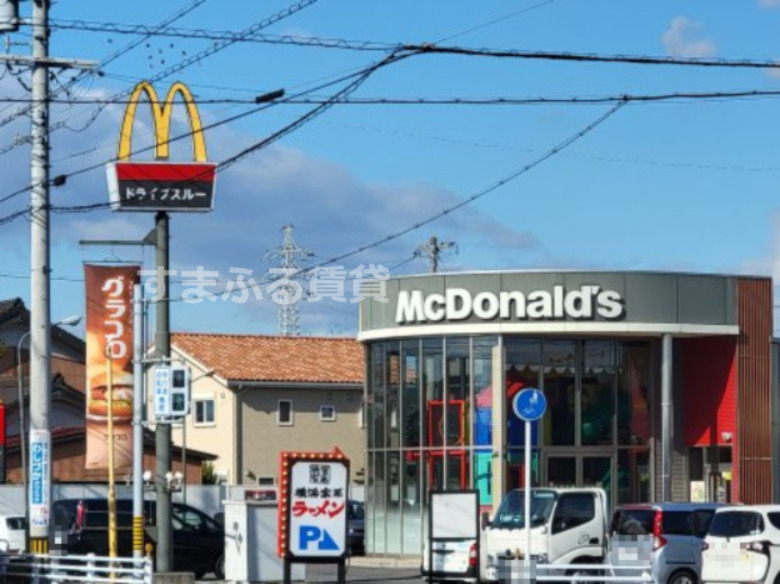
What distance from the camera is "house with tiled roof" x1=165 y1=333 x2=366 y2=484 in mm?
64375

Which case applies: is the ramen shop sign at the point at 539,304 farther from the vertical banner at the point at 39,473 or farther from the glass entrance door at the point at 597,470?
the vertical banner at the point at 39,473

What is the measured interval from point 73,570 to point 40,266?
523 centimetres

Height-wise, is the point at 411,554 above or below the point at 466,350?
below

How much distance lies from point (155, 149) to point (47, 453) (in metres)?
6.08

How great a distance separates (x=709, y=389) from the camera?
43281mm

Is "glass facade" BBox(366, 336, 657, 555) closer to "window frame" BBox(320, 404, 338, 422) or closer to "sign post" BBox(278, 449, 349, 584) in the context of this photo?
"sign post" BBox(278, 449, 349, 584)

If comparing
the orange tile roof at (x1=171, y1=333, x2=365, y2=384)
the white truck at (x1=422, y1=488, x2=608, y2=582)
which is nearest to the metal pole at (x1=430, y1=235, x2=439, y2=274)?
the orange tile roof at (x1=171, y1=333, x2=365, y2=384)

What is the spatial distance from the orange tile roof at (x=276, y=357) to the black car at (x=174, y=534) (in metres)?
27.0

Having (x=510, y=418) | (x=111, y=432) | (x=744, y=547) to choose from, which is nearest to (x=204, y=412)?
(x=510, y=418)

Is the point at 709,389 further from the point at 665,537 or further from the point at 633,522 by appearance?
the point at 665,537

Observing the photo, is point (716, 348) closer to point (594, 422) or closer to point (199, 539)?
point (594, 422)

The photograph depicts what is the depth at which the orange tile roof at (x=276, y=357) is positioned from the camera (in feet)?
215

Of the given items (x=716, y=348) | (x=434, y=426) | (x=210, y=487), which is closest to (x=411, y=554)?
(x=434, y=426)

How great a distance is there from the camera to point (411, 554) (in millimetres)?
43312
